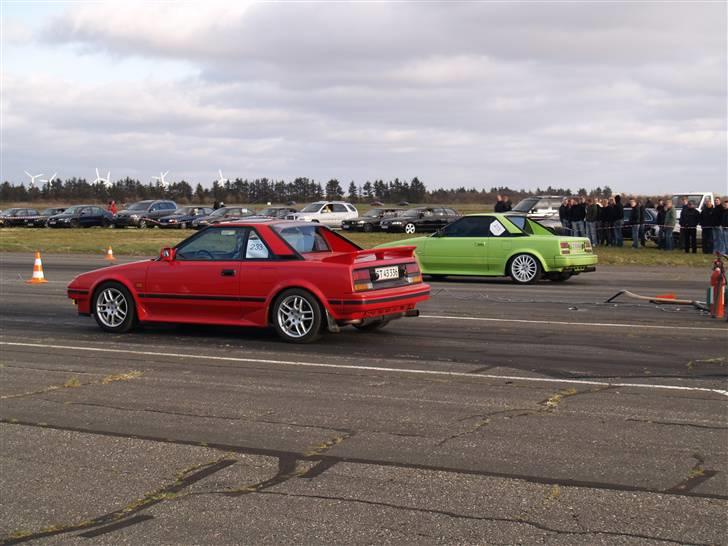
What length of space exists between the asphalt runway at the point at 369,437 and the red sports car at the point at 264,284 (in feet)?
1.15

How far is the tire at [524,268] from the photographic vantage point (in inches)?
736

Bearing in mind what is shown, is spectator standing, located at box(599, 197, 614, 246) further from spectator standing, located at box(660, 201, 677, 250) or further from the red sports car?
the red sports car

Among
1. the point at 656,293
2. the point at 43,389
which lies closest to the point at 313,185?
the point at 656,293

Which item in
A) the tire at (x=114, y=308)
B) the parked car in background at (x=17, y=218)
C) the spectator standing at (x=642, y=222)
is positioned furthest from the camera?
the parked car in background at (x=17, y=218)

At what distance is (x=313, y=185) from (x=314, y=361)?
119 metres

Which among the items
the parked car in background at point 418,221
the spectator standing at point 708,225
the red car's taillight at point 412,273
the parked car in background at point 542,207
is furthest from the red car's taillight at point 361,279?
the parked car in background at point 418,221

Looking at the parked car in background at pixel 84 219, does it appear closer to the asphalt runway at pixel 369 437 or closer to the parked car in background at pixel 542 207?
the parked car in background at pixel 542 207

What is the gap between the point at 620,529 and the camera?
4746mm

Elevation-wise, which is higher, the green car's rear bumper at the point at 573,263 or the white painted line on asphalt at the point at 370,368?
the green car's rear bumper at the point at 573,263

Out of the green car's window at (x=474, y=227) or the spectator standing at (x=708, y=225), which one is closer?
the green car's window at (x=474, y=227)

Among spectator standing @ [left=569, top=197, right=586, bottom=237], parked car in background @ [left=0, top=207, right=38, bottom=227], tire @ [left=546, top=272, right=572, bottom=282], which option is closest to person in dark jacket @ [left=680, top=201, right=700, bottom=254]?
spectator standing @ [left=569, top=197, right=586, bottom=237]

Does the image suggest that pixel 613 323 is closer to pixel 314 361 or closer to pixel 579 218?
pixel 314 361

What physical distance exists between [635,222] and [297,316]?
70.0 feet

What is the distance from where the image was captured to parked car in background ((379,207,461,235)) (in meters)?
44.9
